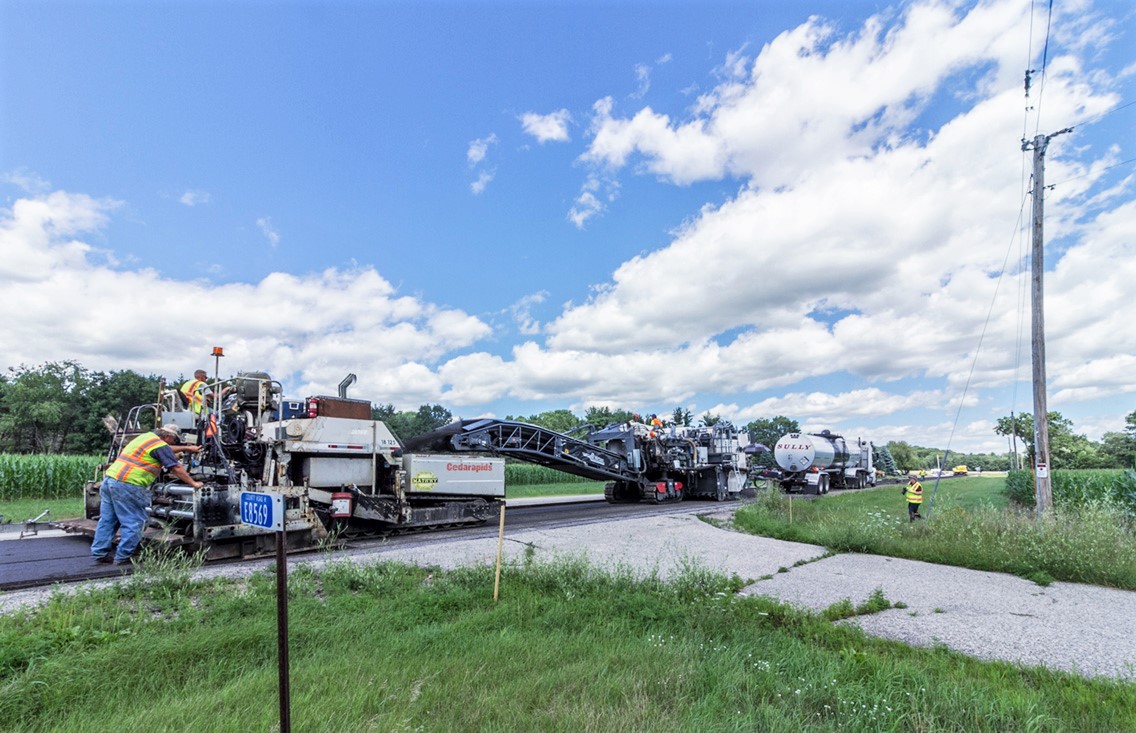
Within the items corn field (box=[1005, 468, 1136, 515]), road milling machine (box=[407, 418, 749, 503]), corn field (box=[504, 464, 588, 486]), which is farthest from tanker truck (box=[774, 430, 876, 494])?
corn field (box=[504, 464, 588, 486])

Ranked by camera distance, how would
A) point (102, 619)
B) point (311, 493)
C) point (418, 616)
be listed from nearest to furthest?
point (102, 619) < point (418, 616) < point (311, 493)

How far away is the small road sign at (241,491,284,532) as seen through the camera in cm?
279

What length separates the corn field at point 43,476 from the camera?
19000mm

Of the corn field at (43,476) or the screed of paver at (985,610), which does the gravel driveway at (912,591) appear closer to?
the screed of paver at (985,610)

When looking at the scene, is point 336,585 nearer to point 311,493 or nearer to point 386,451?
point 311,493

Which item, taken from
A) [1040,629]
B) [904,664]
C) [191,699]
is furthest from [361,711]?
[1040,629]

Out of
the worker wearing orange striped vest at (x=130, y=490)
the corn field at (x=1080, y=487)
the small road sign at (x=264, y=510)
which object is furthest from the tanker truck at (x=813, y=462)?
the small road sign at (x=264, y=510)

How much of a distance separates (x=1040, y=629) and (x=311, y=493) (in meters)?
10.2

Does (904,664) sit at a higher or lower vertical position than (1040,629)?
higher

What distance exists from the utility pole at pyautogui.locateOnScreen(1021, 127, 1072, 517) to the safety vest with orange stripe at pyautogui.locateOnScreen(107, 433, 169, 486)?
16.1 metres

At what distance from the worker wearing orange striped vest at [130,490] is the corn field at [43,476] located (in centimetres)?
1426

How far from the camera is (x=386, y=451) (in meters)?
11.4

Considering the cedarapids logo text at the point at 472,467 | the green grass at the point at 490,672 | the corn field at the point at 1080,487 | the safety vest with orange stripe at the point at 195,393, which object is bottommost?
the corn field at the point at 1080,487

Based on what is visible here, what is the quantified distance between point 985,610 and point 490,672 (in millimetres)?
6357
